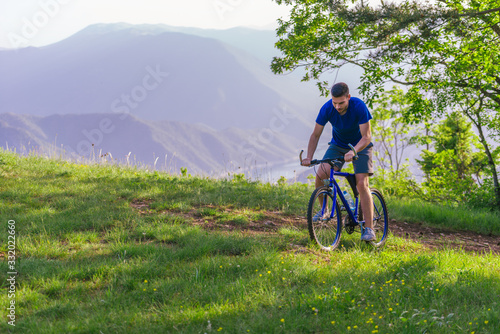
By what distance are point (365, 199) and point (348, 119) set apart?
1.10 meters

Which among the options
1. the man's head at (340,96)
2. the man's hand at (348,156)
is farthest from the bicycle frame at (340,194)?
the man's head at (340,96)

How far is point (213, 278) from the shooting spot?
4.29 m

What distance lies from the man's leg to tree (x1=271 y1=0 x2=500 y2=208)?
245 inches

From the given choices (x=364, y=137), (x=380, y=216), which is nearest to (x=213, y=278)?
(x=364, y=137)

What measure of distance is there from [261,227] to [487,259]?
3.31m

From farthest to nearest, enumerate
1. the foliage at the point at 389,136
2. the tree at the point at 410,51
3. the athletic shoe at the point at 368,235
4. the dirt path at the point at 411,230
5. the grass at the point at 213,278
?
1. the foliage at the point at 389,136
2. the tree at the point at 410,51
3. the dirt path at the point at 411,230
4. the athletic shoe at the point at 368,235
5. the grass at the point at 213,278

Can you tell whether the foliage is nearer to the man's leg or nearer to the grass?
the grass

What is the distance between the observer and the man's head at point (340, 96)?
16.9 feet

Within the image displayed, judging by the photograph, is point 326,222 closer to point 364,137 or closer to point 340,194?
point 340,194

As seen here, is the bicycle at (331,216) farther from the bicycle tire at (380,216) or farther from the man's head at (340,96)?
the man's head at (340,96)

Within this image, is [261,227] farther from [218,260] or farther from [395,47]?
[395,47]

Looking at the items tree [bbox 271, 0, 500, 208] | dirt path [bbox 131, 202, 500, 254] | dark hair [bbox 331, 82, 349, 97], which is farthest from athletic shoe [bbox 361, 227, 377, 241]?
tree [bbox 271, 0, 500, 208]

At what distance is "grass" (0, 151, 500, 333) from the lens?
346cm

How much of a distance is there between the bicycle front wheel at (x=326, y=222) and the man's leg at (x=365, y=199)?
0.36m
